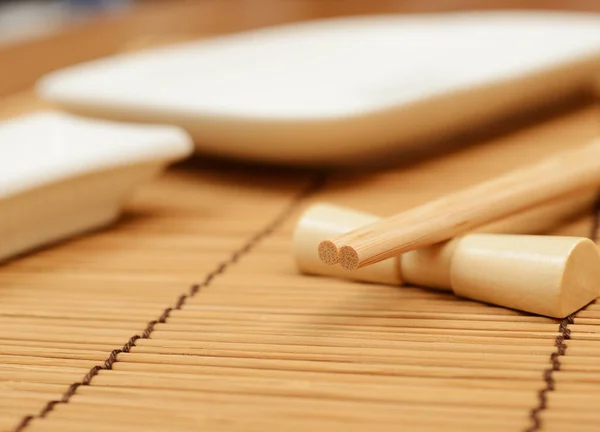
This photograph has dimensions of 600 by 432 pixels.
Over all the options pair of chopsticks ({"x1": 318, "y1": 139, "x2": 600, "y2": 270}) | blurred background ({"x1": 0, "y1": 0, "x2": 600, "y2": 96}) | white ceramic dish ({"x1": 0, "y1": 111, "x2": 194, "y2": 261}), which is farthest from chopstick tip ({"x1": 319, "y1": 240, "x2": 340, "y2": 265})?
blurred background ({"x1": 0, "y1": 0, "x2": 600, "y2": 96})

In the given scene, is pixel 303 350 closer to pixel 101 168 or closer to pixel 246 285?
pixel 246 285

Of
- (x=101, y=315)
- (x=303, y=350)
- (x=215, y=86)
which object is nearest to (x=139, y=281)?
(x=101, y=315)

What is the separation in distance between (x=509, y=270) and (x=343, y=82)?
1.93ft

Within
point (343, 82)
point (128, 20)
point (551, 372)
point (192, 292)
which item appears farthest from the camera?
point (128, 20)

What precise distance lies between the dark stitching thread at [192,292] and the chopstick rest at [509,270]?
0.34ft

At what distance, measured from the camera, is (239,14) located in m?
2.33

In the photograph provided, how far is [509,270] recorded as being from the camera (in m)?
0.51

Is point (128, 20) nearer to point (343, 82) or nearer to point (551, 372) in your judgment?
point (343, 82)

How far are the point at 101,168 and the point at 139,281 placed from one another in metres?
0.12

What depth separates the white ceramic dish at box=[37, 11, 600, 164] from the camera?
82cm

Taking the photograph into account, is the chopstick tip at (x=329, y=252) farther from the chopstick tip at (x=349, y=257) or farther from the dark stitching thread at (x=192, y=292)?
the dark stitching thread at (x=192, y=292)

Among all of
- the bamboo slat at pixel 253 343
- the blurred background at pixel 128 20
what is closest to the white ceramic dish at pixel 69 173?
the bamboo slat at pixel 253 343

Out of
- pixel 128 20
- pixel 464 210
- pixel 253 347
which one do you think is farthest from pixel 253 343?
pixel 128 20

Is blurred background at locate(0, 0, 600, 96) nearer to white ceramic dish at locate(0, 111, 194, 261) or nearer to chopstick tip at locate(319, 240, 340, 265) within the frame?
white ceramic dish at locate(0, 111, 194, 261)
